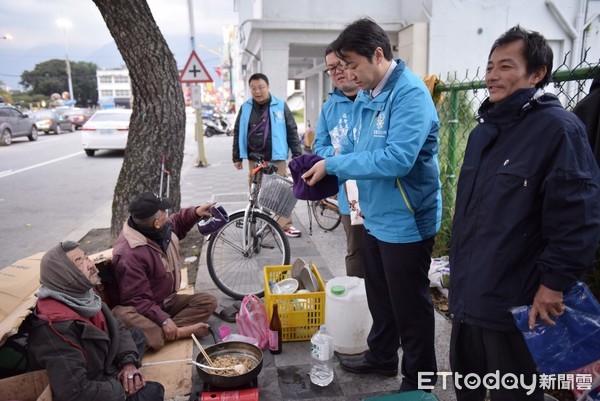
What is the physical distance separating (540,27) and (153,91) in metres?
8.56

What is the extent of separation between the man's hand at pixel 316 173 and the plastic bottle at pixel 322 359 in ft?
3.62

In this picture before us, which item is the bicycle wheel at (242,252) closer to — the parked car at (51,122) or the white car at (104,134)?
the white car at (104,134)

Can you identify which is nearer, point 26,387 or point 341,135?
point 26,387

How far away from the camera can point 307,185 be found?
2451 mm

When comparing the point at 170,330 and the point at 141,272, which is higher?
the point at 141,272

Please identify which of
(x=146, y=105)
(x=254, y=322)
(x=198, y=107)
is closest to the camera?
(x=254, y=322)

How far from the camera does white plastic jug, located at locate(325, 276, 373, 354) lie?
2936mm

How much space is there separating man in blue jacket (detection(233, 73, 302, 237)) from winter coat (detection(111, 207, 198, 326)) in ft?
7.88

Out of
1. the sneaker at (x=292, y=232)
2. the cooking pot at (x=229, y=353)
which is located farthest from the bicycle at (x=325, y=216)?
the cooking pot at (x=229, y=353)

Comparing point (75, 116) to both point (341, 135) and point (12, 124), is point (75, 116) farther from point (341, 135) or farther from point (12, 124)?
point (341, 135)

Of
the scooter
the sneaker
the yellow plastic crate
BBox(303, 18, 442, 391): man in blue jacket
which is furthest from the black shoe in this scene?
the scooter

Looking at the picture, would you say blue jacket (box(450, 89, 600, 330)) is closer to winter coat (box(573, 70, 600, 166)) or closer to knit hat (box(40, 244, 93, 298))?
winter coat (box(573, 70, 600, 166))

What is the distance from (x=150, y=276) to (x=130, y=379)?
85cm

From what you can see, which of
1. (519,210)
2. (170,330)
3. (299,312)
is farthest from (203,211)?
(519,210)
